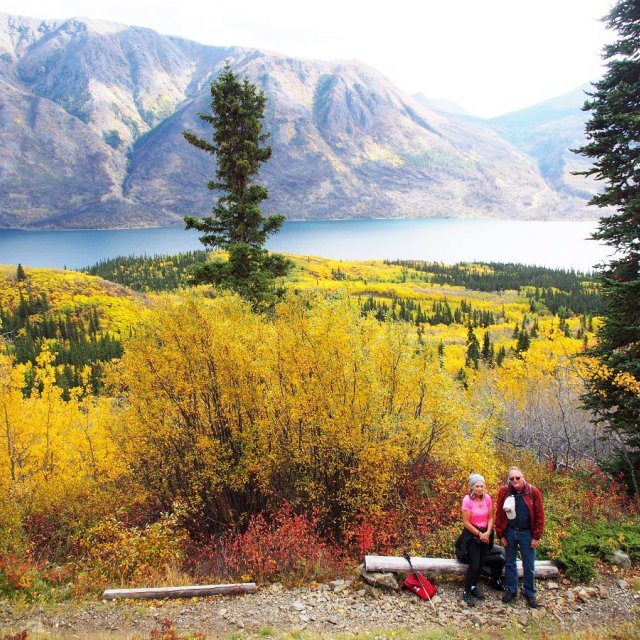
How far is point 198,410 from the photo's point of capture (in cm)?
1426

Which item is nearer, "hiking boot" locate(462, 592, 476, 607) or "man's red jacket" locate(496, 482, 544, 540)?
"man's red jacket" locate(496, 482, 544, 540)

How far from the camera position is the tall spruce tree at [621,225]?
13.5 meters

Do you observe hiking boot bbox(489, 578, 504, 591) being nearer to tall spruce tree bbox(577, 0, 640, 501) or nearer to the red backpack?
the red backpack

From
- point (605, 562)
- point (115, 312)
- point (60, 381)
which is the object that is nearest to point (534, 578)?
point (605, 562)

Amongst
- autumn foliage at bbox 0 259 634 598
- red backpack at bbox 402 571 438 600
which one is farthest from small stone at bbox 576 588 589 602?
red backpack at bbox 402 571 438 600

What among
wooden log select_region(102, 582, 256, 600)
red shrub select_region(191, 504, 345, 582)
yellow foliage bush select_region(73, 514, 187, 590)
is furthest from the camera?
yellow foliage bush select_region(73, 514, 187, 590)

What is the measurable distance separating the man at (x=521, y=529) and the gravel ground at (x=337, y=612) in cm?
38

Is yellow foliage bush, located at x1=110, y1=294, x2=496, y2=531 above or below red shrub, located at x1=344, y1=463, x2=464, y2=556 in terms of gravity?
above

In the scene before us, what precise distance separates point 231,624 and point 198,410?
252 inches

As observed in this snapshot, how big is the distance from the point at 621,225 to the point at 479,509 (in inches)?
387

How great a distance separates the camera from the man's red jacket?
8.92m

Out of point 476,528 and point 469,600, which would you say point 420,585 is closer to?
point 469,600

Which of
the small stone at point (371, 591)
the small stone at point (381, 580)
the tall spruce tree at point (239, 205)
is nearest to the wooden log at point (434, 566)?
the small stone at point (381, 580)

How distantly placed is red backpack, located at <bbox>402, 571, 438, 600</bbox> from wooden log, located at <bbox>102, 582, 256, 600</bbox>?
11.1 feet
